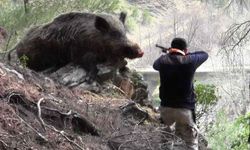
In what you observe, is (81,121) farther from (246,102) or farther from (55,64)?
(246,102)

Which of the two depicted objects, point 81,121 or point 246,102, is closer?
point 81,121

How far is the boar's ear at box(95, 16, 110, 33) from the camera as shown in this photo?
675 cm

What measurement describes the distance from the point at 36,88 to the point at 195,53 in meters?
1.70

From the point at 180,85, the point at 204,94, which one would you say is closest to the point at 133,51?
the point at 204,94

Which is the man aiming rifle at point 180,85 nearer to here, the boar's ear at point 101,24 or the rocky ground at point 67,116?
the rocky ground at point 67,116

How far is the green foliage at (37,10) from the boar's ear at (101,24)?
2898mm

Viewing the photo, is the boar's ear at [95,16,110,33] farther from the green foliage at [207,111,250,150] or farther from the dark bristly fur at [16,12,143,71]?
the green foliage at [207,111,250,150]

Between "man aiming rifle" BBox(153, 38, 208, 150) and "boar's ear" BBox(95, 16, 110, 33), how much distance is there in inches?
71.1

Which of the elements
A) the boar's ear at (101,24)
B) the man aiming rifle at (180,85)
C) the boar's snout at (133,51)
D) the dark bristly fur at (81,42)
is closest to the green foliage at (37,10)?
the dark bristly fur at (81,42)

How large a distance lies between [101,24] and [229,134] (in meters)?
2.83

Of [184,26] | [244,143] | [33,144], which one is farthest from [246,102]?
[33,144]

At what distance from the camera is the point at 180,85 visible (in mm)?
5027

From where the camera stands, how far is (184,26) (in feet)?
93.9

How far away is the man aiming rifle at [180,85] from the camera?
198 inches
